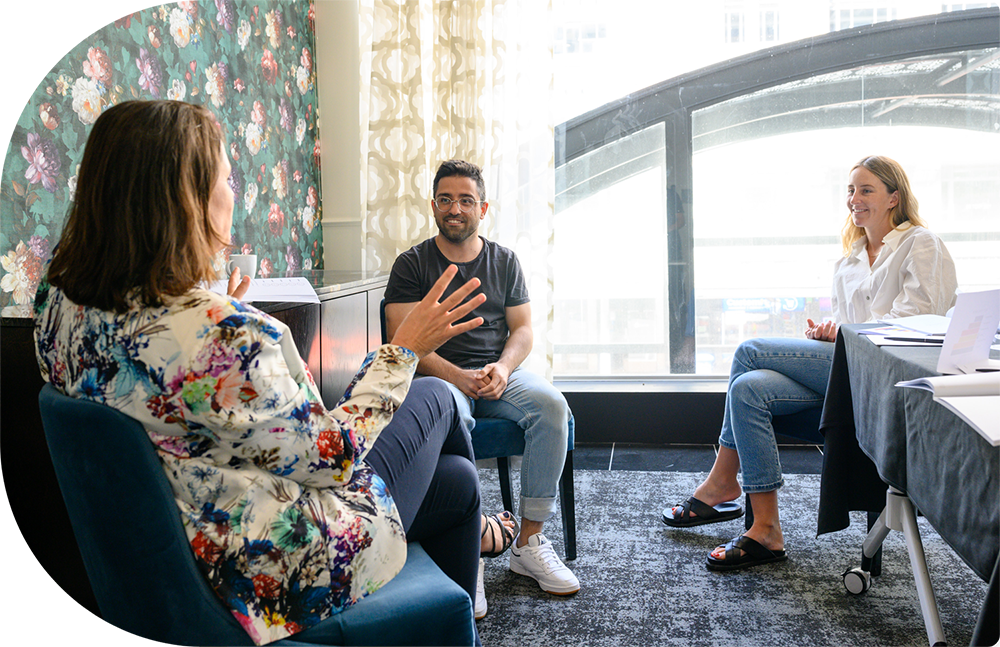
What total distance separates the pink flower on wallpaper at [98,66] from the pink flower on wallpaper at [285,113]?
103 centimetres

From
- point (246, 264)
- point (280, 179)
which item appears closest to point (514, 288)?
point (246, 264)

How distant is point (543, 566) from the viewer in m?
1.85

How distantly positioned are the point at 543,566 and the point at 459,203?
1.12 metres

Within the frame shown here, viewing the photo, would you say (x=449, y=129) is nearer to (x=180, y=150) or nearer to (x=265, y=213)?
(x=265, y=213)

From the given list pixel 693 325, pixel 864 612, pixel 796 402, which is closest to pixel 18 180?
pixel 796 402

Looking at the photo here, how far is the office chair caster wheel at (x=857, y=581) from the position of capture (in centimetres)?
173

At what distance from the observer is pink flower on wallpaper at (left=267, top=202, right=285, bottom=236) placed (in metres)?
2.65

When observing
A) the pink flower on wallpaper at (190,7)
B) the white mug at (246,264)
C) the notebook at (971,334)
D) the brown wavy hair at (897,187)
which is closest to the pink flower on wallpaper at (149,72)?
the pink flower on wallpaper at (190,7)

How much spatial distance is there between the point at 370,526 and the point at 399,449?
0.72 ft

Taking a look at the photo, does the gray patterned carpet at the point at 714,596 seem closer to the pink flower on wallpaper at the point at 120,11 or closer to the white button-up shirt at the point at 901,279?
the white button-up shirt at the point at 901,279

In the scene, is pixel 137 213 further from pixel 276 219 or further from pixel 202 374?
pixel 276 219

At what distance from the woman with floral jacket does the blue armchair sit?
0.03 m

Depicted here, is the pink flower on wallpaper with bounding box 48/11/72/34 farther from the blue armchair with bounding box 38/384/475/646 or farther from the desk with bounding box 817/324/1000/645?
the desk with bounding box 817/324/1000/645

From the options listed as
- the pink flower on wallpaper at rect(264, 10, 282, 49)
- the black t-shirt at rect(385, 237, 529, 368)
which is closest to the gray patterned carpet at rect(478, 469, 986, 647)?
the black t-shirt at rect(385, 237, 529, 368)
